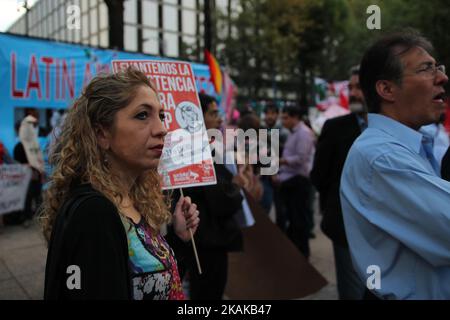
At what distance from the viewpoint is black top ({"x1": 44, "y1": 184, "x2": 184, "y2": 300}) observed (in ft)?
4.04

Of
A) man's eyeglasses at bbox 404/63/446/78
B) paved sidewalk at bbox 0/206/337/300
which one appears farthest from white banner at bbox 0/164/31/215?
man's eyeglasses at bbox 404/63/446/78

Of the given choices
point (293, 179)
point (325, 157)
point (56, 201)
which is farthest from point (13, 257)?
point (56, 201)

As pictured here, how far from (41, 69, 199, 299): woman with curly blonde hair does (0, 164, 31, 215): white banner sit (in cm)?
549

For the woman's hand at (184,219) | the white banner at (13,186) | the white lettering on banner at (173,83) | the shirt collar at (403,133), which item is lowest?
the white banner at (13,186)

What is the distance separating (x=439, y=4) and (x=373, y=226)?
51.1 ft

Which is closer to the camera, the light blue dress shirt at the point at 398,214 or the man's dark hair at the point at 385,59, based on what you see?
the light blue dress shirt at the point at 398,214

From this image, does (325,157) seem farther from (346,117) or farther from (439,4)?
(439,4)

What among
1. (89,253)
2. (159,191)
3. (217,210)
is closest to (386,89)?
(159,191)

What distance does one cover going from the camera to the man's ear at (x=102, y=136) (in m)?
1.52

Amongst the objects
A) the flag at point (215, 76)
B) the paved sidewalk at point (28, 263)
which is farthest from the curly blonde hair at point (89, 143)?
the flag at point (215, 76)

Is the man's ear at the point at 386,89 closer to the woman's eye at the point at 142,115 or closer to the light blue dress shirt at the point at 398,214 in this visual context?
the light blue dress shirt at the point at 398,214

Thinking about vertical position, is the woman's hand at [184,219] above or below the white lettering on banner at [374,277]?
above

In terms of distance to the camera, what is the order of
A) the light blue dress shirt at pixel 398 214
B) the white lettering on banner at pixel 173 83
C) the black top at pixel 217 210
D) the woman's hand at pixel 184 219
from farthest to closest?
the black top at pixel 217 210
the white lettering on banner at pixel 173 83
the woman's hand at pixel 184 219
the light blue dress shirt at pixel 398 214

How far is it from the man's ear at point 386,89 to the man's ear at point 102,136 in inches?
42.2
